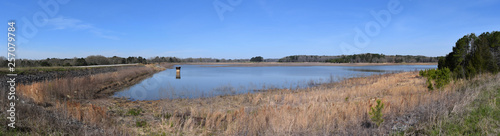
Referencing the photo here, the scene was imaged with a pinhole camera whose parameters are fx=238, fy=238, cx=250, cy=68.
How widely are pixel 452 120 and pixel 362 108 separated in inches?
99.8

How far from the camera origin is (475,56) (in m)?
17.2

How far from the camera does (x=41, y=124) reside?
560 cm

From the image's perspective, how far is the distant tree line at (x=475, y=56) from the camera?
55.4 feet

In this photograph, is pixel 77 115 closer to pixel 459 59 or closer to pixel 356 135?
pixel 356 135

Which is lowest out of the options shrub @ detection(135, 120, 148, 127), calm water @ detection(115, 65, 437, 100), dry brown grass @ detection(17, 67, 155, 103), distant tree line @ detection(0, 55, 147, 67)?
calm water @ detection(115, 65, 437, 100)

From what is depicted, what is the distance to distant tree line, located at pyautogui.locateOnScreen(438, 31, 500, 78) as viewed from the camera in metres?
16.9

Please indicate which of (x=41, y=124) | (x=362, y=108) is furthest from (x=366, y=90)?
(x=41, y=124)

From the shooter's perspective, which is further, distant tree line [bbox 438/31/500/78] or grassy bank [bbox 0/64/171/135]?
distant tree line [bbox 438/31/500/78]

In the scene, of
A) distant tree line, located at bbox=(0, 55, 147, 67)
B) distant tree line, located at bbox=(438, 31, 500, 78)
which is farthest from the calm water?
distant tree line, located at bbox=(0, 55, 147, 67)

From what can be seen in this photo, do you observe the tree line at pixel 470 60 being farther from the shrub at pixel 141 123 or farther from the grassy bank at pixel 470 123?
the shrub at pixel 141 123

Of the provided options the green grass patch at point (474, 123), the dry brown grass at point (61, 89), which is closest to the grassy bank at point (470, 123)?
the green grass patch at point (474, 123)

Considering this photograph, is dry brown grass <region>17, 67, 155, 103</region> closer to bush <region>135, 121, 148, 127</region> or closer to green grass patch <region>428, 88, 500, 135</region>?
bush <region>135, 121, 148, 127</region>

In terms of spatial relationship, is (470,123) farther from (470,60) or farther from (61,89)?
(61,89)

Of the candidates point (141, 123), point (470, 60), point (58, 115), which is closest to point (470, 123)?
point (141, 123)
